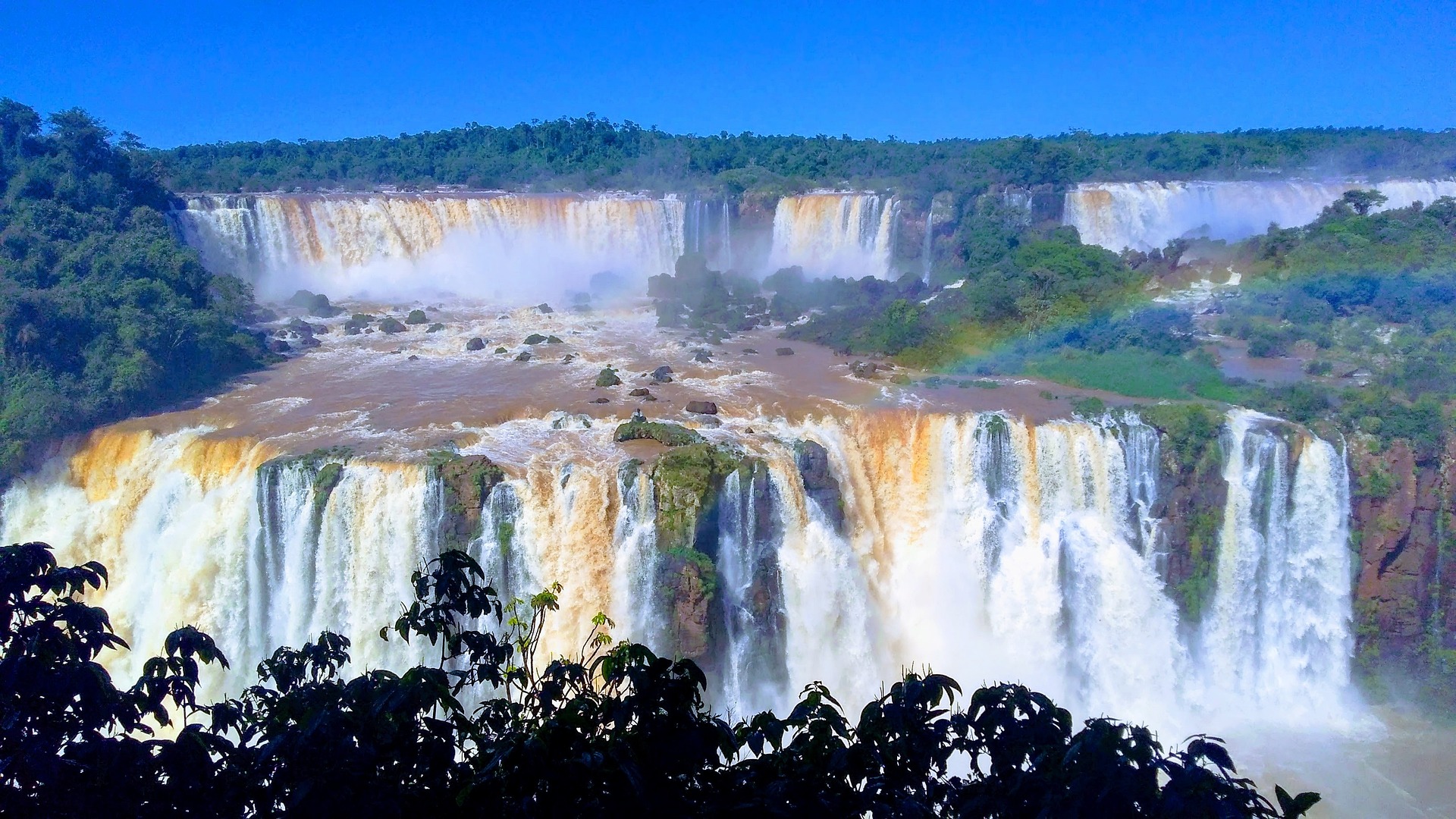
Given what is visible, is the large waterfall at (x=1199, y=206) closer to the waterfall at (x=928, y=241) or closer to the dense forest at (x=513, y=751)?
the waterfall at (x=928, y=241)

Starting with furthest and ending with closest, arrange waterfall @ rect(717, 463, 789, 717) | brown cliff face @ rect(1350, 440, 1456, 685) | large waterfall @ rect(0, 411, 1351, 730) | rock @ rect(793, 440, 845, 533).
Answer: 1. brown cliff face @ rect(1350, 440, 1456, 685)
2. rock @ rect(793, 440, 845, 533)
3. waterfall @ rect(717, 463, 789, 717)
4. large waterfall @ rect(0, 411, 1351, 730)

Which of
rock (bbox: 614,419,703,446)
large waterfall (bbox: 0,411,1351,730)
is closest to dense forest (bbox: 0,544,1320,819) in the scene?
large waterfall (bbox: 0,411,1351,730)

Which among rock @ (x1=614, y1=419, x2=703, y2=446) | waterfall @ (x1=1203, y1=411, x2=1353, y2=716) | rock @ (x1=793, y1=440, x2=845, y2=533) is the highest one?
rock @ (x1=614, y1=419, x2=703, y2=446)

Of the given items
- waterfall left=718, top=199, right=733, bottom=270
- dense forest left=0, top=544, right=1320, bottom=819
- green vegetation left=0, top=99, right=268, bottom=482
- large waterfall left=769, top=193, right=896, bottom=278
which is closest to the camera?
dense forest left=0, top=544, right=1320, bottom=819

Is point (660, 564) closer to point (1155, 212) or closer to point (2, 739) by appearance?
point (2, 739)

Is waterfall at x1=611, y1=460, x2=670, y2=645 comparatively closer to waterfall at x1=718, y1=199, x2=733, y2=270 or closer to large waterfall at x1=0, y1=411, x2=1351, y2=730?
large waterfall at x1=0, y1=411, x2=1351, y2=730

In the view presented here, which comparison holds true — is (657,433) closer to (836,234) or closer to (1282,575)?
(1282,575)

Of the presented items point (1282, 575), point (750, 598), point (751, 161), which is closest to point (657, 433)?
point (750, 598)
